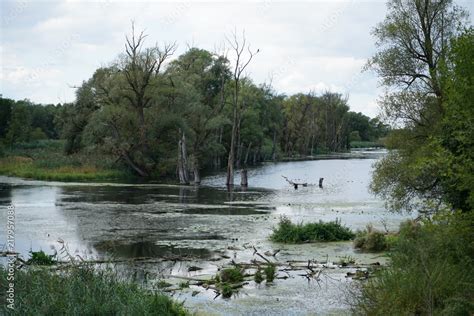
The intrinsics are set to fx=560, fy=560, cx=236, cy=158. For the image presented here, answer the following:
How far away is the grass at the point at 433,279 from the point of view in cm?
1020

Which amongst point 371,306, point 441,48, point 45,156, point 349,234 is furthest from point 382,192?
point 45,156

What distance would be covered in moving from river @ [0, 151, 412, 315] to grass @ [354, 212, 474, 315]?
72.6 inches

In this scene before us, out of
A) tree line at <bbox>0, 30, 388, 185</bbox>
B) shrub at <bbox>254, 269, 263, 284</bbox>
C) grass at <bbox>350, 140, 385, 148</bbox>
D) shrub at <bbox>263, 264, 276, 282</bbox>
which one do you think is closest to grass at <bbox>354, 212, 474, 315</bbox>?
shrub at <bbox>263, 264, 276, 282</bbox>

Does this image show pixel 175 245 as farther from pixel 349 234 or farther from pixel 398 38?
pixel 398 38

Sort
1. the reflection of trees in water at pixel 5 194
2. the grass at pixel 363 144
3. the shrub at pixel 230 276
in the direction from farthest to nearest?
the grass at pixel 363 144 < the reflection of trees in water at pixel 5 194 < the shrub at pixel 230 276

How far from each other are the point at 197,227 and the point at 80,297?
15.2 metres

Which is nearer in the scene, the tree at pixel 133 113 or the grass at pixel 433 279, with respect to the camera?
the grass at pixel 433 279

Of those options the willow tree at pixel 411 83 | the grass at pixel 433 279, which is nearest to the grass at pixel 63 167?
the willow tree at pixel 411 83

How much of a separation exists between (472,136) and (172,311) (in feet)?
24.0

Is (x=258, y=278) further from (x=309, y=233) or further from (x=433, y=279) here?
(x=309, y=233)

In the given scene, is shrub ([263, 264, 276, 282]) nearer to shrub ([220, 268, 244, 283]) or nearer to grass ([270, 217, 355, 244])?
shrub ([220, 268, 244, 283])

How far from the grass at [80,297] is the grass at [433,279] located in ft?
13.3

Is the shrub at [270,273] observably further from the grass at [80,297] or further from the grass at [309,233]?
the grass at [309,233]

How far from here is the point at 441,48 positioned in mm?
28453
